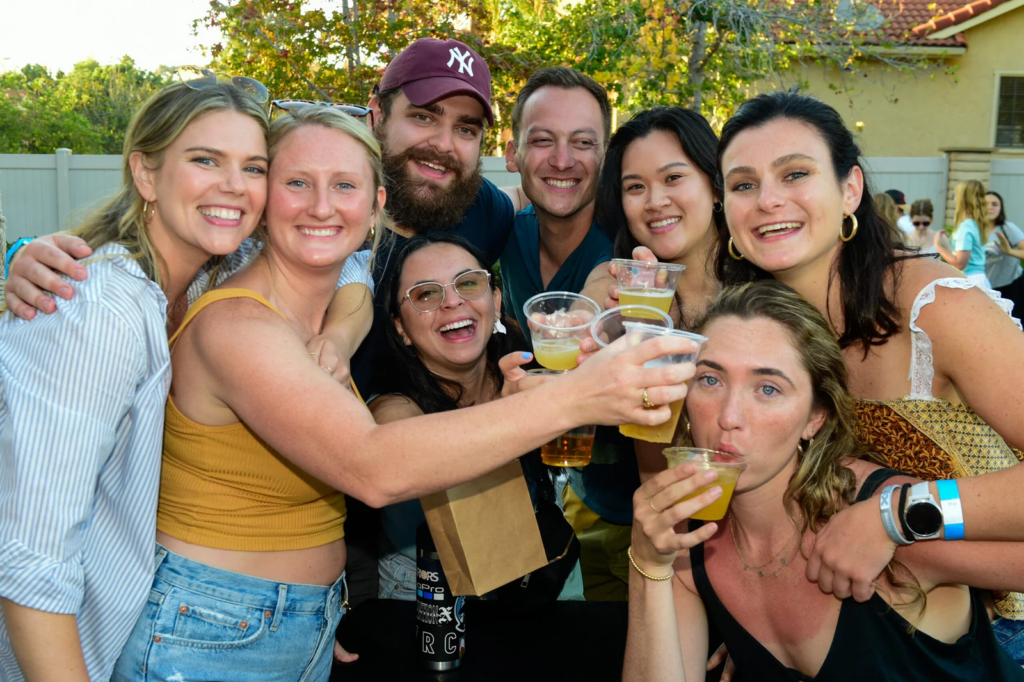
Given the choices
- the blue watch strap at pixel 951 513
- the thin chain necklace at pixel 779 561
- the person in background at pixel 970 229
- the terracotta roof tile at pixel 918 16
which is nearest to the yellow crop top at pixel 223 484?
the thin chain necklace at pixel 779 561

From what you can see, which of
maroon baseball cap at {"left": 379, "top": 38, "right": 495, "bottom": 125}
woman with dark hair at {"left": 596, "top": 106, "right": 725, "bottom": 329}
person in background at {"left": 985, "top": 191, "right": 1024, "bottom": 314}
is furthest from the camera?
person in background at {"left": 985, "top": 191, "right": 1024, "bottom": 314}

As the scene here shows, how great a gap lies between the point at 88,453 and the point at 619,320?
1.36 metres

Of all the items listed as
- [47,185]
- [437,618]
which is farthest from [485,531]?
[47,185]

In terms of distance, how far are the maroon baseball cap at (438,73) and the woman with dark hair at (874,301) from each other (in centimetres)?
162

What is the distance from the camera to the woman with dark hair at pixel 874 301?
2377 millimetres

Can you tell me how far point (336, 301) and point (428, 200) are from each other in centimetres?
133

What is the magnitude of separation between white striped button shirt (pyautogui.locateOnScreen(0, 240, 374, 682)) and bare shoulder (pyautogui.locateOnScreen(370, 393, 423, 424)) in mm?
1007

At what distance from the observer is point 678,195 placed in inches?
136

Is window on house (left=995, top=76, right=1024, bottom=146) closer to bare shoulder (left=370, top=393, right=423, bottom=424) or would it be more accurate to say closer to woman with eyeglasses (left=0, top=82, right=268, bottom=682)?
bare shoulder (left=370, top=393, right=423, bottom=424)

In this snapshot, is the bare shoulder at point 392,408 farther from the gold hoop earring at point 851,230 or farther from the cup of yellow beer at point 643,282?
the gold hoop earring at point 851,230

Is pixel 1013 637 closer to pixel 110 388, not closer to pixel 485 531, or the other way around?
pixel 485 531

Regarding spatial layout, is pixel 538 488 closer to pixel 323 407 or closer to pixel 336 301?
pixel 336 301

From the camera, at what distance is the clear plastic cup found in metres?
2.24

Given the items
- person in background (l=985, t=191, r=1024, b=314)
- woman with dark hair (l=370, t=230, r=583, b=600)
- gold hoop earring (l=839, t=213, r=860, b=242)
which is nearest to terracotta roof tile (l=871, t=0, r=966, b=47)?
person in background (l=985, t=191, r=1024, b=314)
